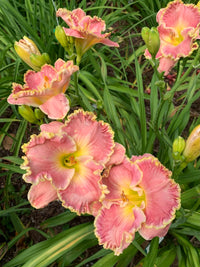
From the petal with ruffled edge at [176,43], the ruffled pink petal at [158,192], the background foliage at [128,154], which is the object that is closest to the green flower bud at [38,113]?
the background foliage at [128,154]

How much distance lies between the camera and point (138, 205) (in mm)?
761

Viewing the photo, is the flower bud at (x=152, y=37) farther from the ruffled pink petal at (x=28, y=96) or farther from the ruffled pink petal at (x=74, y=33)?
the ruffled pink petal at (x=28, y=96)

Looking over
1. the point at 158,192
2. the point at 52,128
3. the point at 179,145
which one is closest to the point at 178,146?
the point at 179,145

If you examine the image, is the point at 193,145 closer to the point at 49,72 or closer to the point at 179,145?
the point at 179,145

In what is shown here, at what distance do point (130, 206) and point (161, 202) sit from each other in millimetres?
88

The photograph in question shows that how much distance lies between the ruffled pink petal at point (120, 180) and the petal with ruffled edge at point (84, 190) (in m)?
0.04

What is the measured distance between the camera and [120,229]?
2.37 feet

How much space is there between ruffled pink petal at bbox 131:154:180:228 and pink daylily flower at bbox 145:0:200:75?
37cm

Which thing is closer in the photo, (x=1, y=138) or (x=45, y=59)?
(x=45, y=59)

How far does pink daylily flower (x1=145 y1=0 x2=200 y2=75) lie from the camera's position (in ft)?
3.02

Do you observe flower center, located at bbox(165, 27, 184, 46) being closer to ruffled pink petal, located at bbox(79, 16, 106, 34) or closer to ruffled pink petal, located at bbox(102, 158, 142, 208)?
ruffled pink petal, located at bbox(79, 16, 106, 34)

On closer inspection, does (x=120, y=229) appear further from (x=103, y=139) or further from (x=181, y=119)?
(x=181, y=119)

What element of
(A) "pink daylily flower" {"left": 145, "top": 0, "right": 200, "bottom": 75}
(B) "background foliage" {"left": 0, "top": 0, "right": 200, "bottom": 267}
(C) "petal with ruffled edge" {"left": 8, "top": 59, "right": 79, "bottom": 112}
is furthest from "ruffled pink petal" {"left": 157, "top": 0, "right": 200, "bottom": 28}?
(C) "petal with ruffled edge" {"left": 8, "top": 59, "right": 79, "bottom": 112}

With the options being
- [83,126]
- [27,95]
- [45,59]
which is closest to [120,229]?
[83,126]
